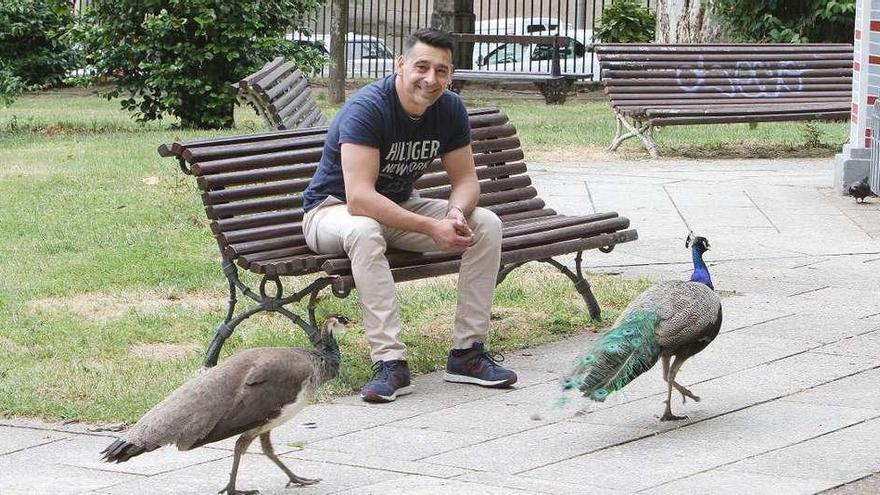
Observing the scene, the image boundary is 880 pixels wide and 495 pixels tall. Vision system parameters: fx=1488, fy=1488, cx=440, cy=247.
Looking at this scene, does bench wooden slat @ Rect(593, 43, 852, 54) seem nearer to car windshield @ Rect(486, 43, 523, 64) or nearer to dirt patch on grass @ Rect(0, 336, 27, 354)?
dirt patch on grass @ Rect(0, 336, 27, 354)

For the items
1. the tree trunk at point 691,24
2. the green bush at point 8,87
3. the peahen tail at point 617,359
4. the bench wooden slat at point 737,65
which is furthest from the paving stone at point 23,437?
the tree trunk at point 691,24

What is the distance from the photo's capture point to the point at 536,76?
22156 millimetres

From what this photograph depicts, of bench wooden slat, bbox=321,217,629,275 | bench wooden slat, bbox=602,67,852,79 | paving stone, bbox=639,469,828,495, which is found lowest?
paving stone, bbox=639,469,828,495

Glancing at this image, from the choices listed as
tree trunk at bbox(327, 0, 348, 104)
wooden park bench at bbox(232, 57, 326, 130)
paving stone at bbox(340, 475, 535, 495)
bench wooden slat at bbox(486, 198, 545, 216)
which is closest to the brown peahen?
paving stone at bbox(340, 475, 535, 495)

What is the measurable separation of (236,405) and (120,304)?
340 cm

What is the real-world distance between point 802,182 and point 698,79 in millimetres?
3076

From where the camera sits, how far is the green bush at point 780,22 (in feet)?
69.2

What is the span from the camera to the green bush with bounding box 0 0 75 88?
2175 centimetres

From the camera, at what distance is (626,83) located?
1510 cm

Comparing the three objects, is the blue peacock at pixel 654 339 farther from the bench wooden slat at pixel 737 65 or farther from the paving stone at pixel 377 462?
the bench wooden slat at pixel 737 65

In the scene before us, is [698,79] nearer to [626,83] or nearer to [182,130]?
[626,83]

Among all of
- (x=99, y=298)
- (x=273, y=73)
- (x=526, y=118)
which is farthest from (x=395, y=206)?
(x=526, y=118)

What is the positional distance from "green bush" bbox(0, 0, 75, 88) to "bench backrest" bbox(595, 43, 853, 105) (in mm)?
9608

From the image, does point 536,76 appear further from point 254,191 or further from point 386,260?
point 386,260
